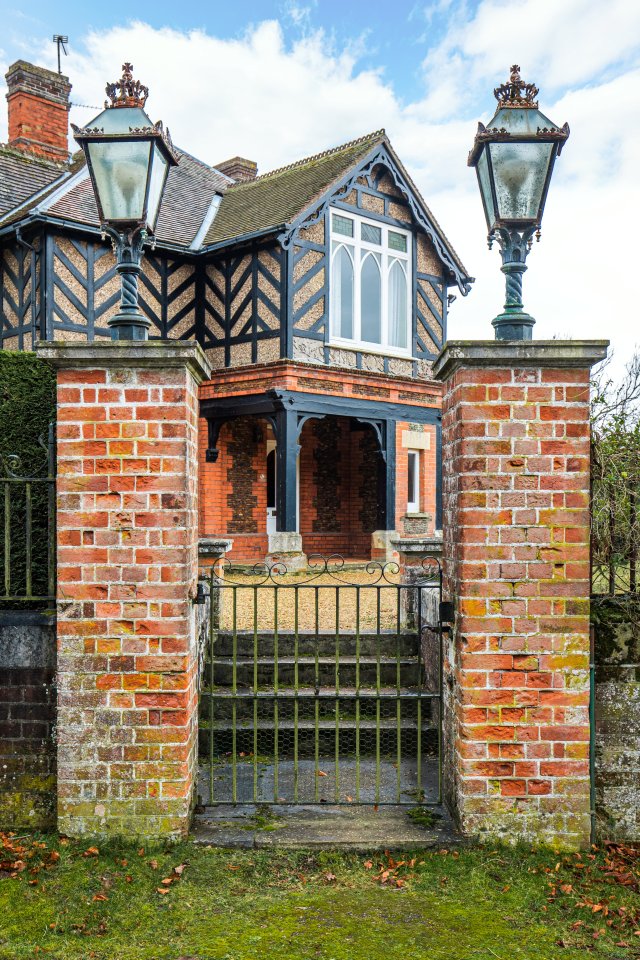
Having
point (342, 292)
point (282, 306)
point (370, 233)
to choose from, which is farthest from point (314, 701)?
point (370, 233)

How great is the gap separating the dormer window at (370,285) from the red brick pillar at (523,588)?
35.1 feet

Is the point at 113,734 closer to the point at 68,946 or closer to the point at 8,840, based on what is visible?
the point at 8,840

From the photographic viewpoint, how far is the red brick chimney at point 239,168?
63.3 ft

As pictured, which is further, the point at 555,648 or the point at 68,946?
the point at 555,648

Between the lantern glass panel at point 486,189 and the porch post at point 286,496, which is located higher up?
the lantern glass panel at point 486,189

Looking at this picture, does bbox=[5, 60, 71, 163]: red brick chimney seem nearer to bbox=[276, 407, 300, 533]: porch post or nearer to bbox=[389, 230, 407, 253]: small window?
bbox=[389, 230, 407, 253]: small window

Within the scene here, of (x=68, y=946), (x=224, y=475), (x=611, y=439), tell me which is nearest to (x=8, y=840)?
(x=68, y=946)

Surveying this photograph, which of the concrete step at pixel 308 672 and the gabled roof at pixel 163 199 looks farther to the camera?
the gabled roof at pixel 163 199

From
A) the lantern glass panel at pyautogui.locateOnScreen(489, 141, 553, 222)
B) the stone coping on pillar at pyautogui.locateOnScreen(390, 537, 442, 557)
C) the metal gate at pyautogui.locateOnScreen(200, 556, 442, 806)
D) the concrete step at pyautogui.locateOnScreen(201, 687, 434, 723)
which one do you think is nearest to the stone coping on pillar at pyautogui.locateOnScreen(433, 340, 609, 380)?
Answer: the lantern glass panel at pyautogui.locateOnScreen(489, 141, 553, 222)

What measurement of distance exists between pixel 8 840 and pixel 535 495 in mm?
3088

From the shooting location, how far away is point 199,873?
3.47 m

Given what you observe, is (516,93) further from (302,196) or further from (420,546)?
(302,196)

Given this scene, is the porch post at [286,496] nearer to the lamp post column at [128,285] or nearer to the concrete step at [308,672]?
the concrete step at [308,672]

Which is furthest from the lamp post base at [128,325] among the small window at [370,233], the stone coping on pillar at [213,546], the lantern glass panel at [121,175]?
the small window at [370,233]
